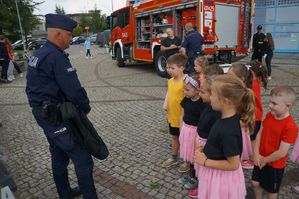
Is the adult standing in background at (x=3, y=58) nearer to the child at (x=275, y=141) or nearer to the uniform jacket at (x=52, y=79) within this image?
the uniform jacket at (x=52, y=79)

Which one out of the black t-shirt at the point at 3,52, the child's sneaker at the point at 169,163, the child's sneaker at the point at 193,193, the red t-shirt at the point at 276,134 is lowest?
the child's sneaker at the point at 193,193

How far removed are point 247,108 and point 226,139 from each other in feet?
1.16

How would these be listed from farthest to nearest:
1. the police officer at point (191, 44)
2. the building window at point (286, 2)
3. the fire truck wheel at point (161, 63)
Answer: the building window at point (286, 2) < the fire truck wheel at point (161, 63) < the police officer at point (191, 44)

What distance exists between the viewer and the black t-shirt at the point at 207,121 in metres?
2.53

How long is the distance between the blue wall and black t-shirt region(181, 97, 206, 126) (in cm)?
1552

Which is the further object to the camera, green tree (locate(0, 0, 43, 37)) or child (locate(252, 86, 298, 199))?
green tree (locate(0, 0, 43, 37))

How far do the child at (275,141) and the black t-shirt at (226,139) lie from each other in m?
0.54

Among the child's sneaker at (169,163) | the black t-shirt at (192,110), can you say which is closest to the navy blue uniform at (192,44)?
the child's sneaker at (169,163)

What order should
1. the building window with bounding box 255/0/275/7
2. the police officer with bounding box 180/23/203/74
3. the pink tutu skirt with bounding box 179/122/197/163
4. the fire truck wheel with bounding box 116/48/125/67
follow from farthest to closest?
the building window with bounding box 255/0/275/7 → the fire truck wheel with bounding box 116/48/125/67 → the police officer with bounding box 180/23/203/74 → the pink tutu skirt with bounding box 179/122/197/163

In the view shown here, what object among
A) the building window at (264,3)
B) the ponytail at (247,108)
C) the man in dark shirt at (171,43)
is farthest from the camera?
the building window at (264,3)

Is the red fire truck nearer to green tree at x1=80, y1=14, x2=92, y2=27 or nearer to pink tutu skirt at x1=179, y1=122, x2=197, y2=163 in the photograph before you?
pink tutu skirt at x1=179, y1=122, x2=197, y2=163

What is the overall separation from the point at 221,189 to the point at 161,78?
8.62m

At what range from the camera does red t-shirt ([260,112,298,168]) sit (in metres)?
2.26

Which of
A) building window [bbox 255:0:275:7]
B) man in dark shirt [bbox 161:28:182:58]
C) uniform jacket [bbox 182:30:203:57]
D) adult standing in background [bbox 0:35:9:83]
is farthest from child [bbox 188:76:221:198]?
building window [bbox 255:0:275:7]
